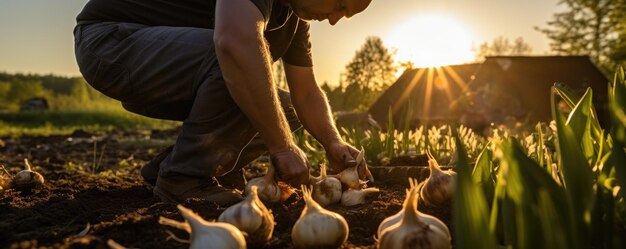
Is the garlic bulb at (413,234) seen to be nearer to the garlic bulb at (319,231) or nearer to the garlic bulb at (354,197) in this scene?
the garlic bulb at (319,231)

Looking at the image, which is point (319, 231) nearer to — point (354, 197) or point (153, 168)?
point (354, 197)

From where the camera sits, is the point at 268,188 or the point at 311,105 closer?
the point at 268,188

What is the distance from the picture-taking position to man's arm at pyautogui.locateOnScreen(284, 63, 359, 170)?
3068 millimetres

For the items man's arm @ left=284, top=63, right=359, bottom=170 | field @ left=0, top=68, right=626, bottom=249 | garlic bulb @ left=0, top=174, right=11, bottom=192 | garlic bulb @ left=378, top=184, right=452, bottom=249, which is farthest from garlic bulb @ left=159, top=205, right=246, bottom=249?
garlic bulb @ left=0, top=174, right=11, bottom=192

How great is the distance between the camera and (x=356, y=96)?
13.2 metres

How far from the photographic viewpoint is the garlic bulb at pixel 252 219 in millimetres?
1573

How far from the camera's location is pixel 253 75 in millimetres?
2193

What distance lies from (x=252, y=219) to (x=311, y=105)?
5.45ft

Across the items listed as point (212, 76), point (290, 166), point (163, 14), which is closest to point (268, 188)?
point (290, 166)

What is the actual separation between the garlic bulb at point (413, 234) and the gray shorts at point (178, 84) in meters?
1.34

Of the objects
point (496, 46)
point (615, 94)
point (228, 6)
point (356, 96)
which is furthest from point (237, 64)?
point (496, 46)

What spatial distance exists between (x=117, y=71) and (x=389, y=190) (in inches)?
58.5

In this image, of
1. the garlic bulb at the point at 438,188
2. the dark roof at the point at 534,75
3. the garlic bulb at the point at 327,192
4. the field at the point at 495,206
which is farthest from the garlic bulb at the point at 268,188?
the dark roof at the point at 534,75

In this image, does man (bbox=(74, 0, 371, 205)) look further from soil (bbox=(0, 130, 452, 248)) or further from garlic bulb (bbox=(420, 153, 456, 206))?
garlic bulb (bbox=(420, 153, 456, 206))
